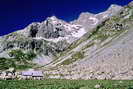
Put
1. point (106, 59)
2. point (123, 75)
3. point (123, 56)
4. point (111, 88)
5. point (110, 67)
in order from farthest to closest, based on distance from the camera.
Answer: point (106, 59)
point (123, 56)
point (110, 67)
point (123, 75)
point (111, 88)

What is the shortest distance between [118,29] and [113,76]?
425 ft

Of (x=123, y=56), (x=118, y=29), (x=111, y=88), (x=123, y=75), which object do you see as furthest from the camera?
(x=118, y=29)

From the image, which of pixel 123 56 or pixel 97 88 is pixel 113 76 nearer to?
pixel 123 56

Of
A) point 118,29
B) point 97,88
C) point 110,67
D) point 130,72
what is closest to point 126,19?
point 118,29

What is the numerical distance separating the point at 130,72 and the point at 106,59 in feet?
125

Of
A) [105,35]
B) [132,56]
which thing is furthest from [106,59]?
[105,35]

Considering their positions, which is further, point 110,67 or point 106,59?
point 106,59

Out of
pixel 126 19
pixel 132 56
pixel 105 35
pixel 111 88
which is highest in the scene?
pixel 126 19

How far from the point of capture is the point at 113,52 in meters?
117

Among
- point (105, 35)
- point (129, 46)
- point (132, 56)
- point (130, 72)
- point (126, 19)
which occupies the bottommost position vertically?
point (130, 72)

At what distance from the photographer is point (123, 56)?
10169 cm

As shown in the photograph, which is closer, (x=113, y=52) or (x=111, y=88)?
(x=111, y=88)

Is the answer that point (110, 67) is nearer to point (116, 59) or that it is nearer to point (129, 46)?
point (116, 59)

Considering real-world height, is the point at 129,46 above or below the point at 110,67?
above
